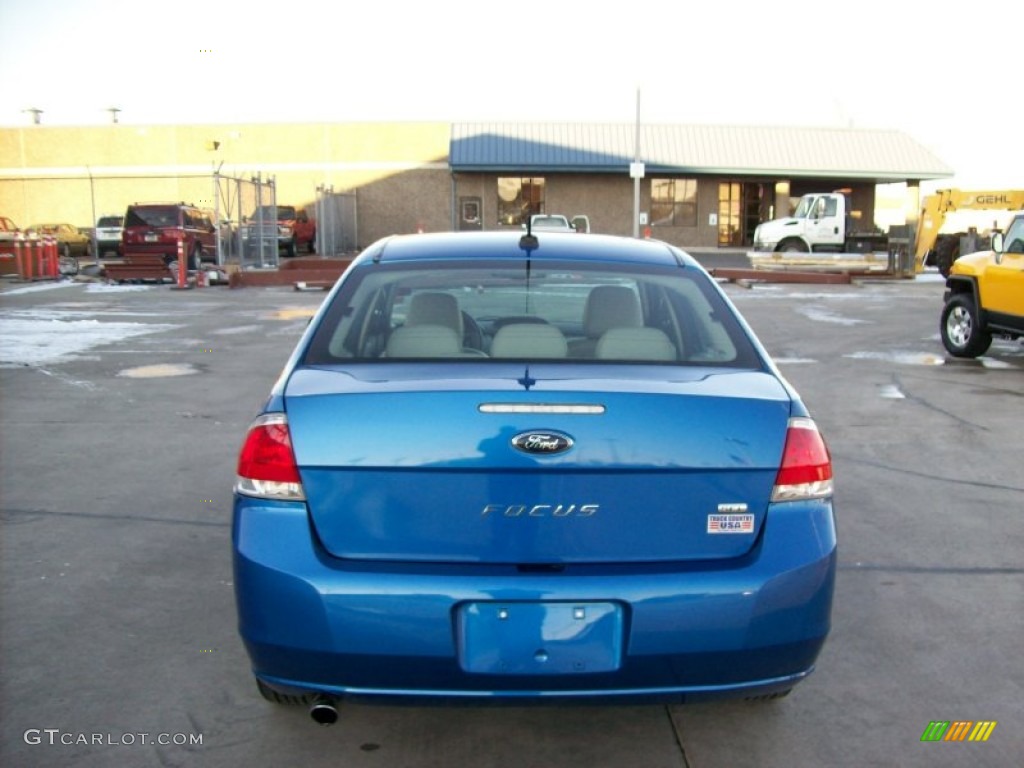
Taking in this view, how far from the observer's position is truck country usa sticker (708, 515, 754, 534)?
2.92m

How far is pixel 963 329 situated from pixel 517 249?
9826 millimetres

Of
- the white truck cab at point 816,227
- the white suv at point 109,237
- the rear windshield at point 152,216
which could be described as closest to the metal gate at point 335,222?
the rear windshield at point 152,216

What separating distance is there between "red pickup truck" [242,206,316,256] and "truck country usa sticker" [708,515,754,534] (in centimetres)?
2557

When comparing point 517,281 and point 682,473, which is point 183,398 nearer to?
point 517,281

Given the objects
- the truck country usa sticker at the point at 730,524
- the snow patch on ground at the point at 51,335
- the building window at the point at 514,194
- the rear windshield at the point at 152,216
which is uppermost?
the building window at the point at 514,194

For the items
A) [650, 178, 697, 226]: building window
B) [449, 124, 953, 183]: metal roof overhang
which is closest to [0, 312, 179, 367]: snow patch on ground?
[449, 124, 953, 183]: metal roof overhang

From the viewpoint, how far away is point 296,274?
25969 millimetres

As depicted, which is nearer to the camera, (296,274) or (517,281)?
(517,281)

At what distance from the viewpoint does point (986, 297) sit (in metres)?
11.8

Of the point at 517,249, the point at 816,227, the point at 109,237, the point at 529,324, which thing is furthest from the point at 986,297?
the point at 109,237

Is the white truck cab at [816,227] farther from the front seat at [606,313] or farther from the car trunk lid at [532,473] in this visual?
the car trunk lid at [532,473]

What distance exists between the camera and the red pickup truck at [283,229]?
2794 cm

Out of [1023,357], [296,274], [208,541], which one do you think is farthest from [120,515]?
[296,274]

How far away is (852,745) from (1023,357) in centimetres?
1061
